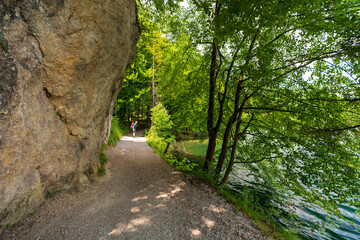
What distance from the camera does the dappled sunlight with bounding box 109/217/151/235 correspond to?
11.7 feet

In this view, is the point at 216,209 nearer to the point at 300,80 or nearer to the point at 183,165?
the point at 183,165

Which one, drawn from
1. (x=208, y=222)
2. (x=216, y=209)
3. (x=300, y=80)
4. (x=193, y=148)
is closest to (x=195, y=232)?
(x=208, y=222)

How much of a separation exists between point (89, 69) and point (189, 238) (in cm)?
543

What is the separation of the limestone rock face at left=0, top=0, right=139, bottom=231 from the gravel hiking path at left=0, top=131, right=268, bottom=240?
1.49ft

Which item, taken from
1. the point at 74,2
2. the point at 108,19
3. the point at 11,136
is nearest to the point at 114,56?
the point at 108,19

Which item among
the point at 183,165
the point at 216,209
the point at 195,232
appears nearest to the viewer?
the point at 195,232

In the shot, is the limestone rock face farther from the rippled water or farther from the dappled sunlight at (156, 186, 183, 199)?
the rippled water

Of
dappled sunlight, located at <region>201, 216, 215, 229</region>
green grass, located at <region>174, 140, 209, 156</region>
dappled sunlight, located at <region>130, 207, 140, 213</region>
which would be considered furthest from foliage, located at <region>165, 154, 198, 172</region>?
green grass, located at <region>174, 140, 209, 156</region>

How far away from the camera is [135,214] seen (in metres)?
4.23

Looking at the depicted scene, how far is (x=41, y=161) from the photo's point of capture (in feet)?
12.1

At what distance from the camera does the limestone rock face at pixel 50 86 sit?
2859mm

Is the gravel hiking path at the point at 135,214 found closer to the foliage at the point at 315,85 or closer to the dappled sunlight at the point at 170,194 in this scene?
the dappled sunlight at the point at 170,194

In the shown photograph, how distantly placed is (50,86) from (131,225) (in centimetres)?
410

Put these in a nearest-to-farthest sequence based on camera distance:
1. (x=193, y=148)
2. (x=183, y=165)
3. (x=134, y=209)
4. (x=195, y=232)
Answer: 1. (x=195, y=232)
2. (x=134, y=209)
3. (x=183, y=165)
4. (x=193, y=148)
